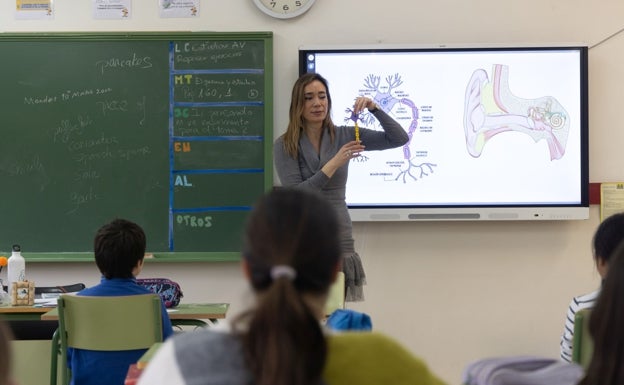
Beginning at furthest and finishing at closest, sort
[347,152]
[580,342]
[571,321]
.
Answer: [347,152], [571,321], [580,342]

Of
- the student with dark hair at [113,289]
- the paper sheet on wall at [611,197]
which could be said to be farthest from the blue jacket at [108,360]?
the paper sheet on wall at [611,197]

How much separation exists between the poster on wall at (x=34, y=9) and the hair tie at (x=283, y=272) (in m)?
3.95

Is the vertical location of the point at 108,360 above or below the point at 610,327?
below

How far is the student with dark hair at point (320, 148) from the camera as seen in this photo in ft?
12.0

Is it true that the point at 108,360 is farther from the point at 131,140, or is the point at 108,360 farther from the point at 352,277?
the point at 131,140

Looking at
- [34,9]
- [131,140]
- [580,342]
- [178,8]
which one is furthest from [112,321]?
[34,9]

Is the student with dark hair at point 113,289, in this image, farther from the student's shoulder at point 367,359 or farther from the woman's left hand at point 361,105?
the student's shoulder at point 367,359

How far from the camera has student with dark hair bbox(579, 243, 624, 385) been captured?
1.14 meters

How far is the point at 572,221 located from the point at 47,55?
3298mm

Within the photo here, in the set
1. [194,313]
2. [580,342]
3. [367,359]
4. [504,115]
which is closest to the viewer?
[367,359]

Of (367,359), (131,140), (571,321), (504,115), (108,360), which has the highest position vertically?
(504,115)

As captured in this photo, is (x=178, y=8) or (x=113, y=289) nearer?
(x=113, y=289)

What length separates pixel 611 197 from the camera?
4512mm

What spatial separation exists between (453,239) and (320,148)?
1.29m
